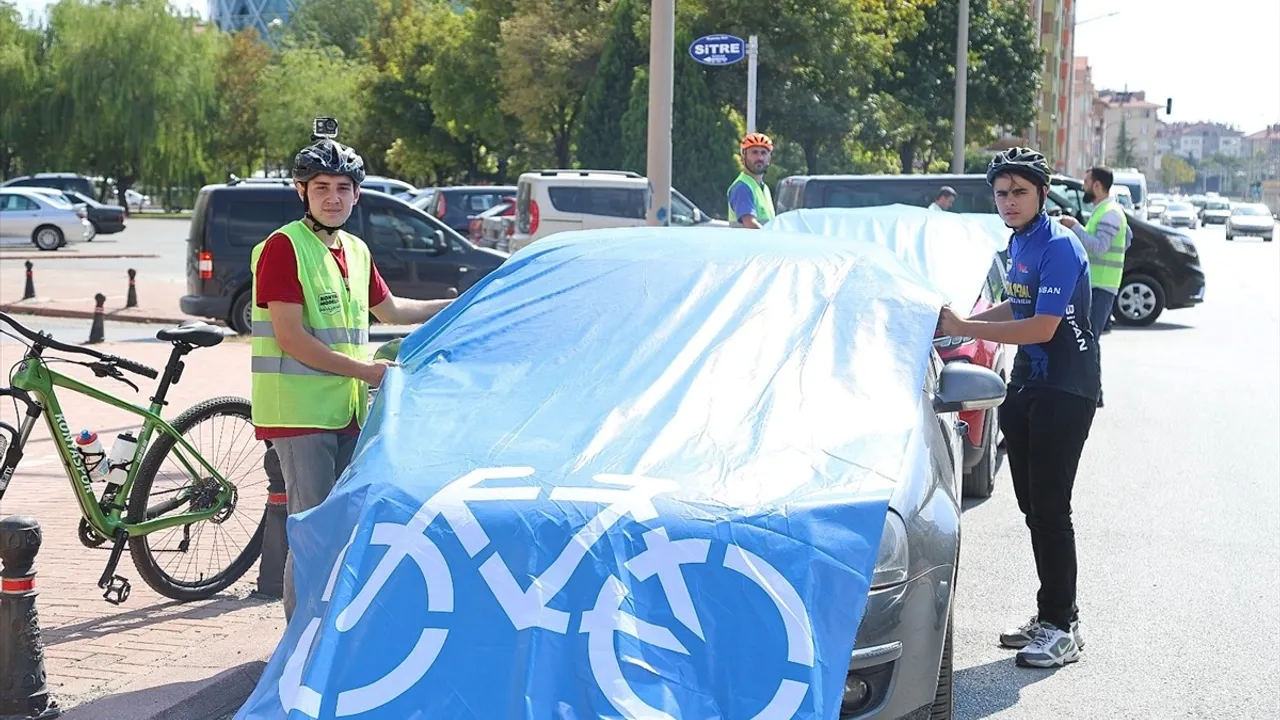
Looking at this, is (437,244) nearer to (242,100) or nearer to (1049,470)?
(1049,470)

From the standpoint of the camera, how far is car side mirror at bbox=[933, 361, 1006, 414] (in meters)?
4.96

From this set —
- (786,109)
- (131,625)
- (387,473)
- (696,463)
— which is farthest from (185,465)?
(786,109)

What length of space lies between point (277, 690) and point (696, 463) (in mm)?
1202

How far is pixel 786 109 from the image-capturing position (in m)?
34.8

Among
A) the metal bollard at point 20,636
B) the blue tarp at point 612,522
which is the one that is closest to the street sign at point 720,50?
the blue tarp at point 612,522

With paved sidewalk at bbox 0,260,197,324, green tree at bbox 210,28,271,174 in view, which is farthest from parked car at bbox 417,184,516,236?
green tree at bbox 210,28,271,174

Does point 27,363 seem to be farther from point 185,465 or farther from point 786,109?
point 786,109

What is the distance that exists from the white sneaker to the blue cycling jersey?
0.91 m

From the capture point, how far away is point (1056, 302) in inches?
219

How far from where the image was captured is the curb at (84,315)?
19781mm

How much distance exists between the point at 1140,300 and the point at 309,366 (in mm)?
16101

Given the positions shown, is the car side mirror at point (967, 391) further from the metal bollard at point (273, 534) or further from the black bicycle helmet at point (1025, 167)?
the metal bollard at point (273, 534)

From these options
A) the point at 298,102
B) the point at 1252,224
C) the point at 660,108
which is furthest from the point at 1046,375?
the point at 298,102

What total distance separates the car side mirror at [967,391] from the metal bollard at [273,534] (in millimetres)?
2548
